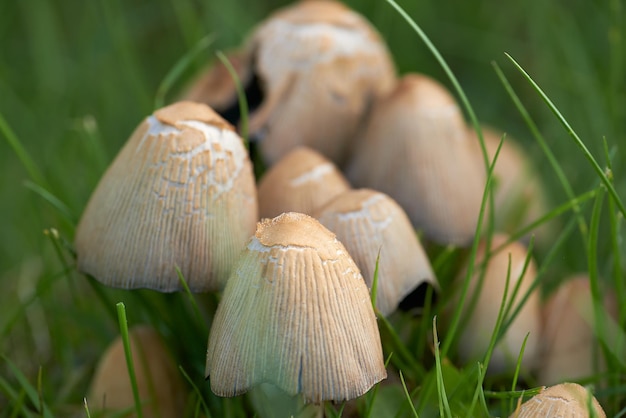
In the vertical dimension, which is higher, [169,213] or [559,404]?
[169,213]

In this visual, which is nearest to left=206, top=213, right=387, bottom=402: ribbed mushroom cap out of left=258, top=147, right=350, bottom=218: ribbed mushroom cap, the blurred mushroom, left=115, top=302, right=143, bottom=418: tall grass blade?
left=115, top=302, right=143, bottom=418: tall grass blade

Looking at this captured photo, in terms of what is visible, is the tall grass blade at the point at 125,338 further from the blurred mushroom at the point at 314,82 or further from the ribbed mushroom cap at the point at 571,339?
the ribbed mushroom cap at the point at 571,339

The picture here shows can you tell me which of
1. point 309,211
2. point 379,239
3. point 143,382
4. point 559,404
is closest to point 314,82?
point 309,211

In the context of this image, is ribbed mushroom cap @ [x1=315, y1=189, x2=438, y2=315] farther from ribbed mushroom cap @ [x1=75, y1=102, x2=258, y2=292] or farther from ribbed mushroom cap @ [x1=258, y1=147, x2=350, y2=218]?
ribbed mushroom cap @ [x1=75, y1=102, x2=258, y2=292]

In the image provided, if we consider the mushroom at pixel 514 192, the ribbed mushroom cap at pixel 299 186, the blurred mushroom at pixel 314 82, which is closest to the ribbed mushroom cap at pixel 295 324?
the ribbed mushroom cap at pixel 299 186

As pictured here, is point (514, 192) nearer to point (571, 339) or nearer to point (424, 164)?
point (424, 164)

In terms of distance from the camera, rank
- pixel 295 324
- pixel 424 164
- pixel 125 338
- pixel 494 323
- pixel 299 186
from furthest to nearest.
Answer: pixel 424 164
pixel 494 323
pixel 299 186
pixel 125 338
pixel 295 324

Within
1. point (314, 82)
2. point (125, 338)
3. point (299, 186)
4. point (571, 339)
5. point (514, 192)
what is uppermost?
point (314, 82)
